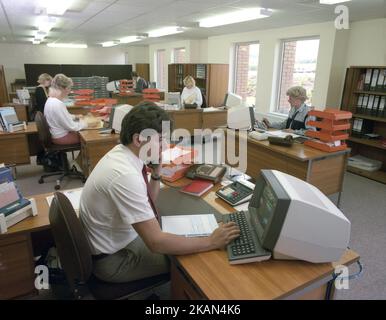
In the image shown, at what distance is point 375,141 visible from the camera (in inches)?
169

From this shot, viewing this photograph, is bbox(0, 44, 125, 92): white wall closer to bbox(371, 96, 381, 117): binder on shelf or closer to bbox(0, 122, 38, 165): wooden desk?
bbox(0, 122, 38, 165): wooden desk

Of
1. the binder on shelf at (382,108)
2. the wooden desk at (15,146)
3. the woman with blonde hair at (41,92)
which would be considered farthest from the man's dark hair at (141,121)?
the woman with blonde hair at (41,92)

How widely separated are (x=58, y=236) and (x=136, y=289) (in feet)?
1.46

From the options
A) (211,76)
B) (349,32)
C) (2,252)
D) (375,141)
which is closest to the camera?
(2,252)

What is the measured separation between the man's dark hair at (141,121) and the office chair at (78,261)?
40 cm

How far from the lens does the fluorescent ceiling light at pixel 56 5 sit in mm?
3820

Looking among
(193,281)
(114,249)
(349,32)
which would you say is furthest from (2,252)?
(349,32)

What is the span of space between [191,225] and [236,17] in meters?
4.27

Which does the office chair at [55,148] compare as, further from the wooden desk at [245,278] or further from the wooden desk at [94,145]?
the wooden desk at [245,278]

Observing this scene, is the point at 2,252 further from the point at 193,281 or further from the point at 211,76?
the point at 211,76

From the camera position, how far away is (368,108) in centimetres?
431

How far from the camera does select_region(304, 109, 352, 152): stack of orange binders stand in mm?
2785

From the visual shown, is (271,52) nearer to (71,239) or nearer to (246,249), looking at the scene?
(246,249)

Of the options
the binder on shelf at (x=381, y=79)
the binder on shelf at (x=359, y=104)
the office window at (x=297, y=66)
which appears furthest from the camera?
the office window at (x=297, y=66)
